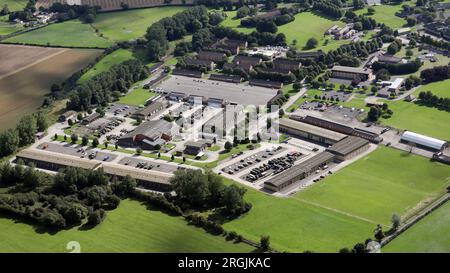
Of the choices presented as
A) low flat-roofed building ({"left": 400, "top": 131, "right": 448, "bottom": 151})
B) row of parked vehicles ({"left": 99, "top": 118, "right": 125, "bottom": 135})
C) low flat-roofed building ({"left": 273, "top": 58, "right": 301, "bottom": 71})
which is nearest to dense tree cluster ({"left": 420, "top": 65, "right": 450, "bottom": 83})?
low flat-roofed building ({"left": 273, "top": 58, "right": 301, "bottom": 71})

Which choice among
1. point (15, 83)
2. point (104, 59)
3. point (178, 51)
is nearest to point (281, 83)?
point (178, 51)

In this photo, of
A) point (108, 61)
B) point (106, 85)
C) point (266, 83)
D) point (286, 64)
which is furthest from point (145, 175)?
point (108, 61)

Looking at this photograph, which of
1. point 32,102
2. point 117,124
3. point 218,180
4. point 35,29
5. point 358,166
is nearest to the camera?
point 218,180

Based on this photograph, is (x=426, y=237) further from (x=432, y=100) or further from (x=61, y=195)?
(x=61, y=195)

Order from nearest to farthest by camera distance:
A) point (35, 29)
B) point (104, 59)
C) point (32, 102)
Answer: point (32, 102)
point (104, 59)
point (35, 29)

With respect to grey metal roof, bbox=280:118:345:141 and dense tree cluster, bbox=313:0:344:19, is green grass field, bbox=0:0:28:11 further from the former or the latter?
Answer: grey metal roof, bbox=280:118:345:141

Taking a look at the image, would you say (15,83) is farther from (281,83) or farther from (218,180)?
(218,180)

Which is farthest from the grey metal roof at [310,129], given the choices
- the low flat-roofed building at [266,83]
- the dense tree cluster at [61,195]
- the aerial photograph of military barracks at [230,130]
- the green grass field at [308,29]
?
the green grass field at [308,29]
